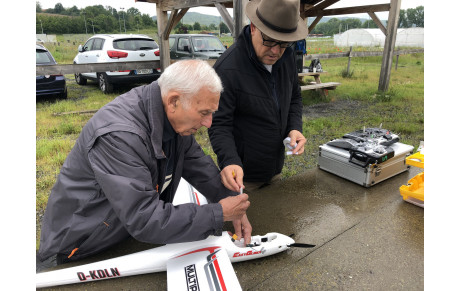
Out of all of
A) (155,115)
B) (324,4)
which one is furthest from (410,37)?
(155,115)

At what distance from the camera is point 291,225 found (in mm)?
2562

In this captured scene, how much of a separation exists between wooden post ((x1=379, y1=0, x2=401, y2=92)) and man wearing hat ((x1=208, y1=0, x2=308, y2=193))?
7.56 m

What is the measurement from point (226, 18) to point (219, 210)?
4239 mm

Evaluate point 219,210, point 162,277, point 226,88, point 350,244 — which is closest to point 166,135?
point 219,210

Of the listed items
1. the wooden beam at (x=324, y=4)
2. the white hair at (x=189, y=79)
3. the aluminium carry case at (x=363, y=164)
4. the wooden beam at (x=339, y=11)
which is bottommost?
the aluminium carry case at (x=363, y=164)

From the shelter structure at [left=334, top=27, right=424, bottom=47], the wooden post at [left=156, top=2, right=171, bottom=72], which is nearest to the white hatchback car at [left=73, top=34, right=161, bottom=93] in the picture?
the wooden post at [left=156, top=2, right=171, bottom=72]

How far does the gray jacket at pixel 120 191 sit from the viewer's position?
4.64 ft

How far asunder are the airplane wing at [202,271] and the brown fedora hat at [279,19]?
1.51 meters

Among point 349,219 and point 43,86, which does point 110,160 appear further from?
point 43,86

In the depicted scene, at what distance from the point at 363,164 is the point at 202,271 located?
2.09 m

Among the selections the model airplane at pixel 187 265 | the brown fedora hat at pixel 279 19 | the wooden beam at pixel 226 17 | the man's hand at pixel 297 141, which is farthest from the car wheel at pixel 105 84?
the model airplane at pixel 187 265

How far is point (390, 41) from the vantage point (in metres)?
8.63

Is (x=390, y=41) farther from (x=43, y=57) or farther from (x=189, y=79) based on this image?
(x=43, y=57)

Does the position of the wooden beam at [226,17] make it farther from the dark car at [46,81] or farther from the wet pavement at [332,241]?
the dark car at [46,81]
